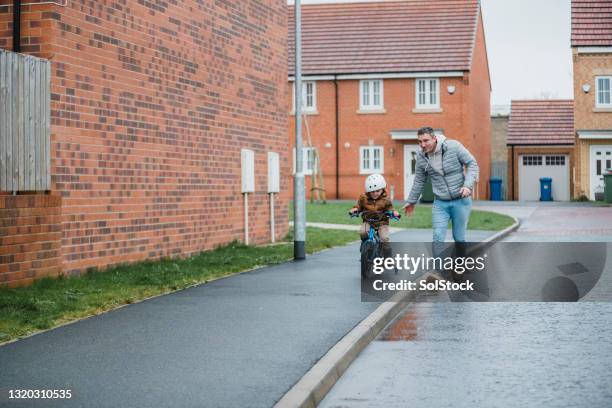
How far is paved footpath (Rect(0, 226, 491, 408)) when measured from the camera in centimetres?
631

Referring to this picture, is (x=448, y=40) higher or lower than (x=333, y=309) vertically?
higher

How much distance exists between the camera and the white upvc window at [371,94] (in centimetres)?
4916

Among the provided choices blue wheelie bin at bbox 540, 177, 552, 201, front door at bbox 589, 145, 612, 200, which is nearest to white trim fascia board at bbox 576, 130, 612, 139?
front door at bbox 589, 145, 612, 200

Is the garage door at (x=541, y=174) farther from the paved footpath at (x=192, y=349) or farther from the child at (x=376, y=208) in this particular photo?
the paved footpath at (x=192, y=349)

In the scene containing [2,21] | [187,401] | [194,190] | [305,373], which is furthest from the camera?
[194,190]

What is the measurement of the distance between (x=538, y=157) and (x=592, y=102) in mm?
7925

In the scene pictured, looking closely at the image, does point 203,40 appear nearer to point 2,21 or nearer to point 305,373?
point 2,21

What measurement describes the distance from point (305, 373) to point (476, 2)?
4630cm

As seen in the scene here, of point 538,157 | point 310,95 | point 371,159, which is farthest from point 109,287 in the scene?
point 538,157

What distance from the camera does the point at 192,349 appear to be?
7832mm

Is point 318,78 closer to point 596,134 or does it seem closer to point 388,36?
point 388,36

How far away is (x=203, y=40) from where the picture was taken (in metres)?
16.5

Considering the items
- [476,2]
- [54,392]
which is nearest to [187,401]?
[54,392]

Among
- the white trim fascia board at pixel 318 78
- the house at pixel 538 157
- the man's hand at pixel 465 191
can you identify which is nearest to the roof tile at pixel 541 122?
the house at pixel 538 157
